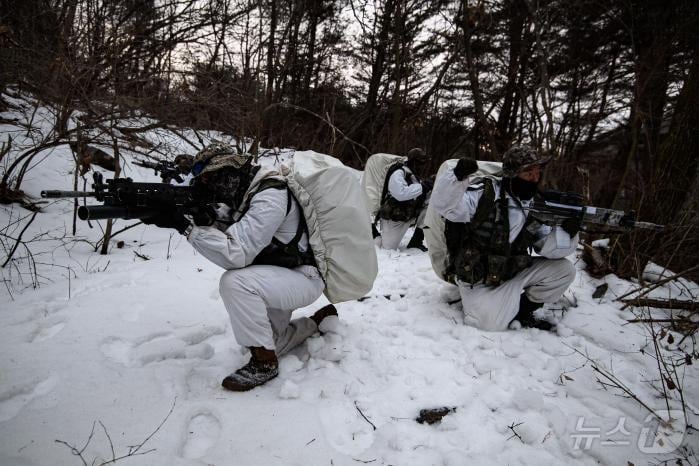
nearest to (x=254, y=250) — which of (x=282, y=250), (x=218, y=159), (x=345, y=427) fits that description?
(x=282, y=250)

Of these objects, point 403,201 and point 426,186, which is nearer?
point 403,201

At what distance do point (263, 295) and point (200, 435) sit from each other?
0.71 metres

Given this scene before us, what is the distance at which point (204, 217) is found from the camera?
72.3 inches

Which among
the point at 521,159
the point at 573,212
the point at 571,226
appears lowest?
the point at 571,226

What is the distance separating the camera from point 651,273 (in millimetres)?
3705

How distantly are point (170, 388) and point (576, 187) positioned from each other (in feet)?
30.7

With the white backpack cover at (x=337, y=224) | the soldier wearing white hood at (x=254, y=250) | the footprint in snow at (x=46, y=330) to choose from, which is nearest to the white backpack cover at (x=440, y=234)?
the white backpack cover at (x=337, y=224)

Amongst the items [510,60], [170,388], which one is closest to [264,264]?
[170,388]

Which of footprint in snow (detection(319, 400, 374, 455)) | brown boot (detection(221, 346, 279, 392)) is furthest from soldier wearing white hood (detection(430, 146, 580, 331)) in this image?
brown boot (detection(221, 346, 279, 392))

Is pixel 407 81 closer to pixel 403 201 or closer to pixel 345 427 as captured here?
pixel 403 201

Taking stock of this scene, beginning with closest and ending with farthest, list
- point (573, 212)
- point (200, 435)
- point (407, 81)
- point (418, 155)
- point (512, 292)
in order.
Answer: point (200, 435) → point (573, 212) → point (512, 292) → point (418, 155) → point (407, 81)

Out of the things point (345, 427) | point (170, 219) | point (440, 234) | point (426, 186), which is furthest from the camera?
point (426, 186)
